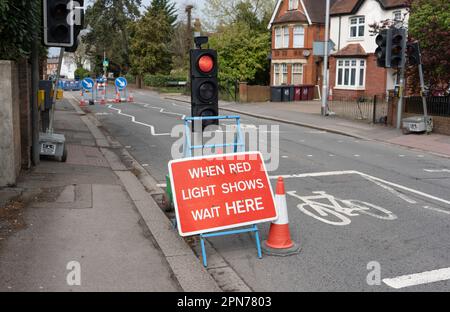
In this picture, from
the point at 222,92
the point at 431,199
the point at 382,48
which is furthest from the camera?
the point at 222,92

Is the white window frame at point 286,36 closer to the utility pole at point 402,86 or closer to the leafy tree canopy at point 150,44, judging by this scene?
the leafy tree canopy at point 150,44

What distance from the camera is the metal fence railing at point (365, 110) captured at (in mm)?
21688

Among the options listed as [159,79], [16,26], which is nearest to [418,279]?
[16,26]

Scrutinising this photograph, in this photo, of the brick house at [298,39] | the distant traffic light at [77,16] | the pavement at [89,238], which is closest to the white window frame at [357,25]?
the brick house at [298,39]

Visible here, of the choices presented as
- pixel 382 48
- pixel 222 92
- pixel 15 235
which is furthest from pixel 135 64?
pixel 15 235

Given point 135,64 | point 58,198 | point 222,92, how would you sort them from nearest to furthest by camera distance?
point 58,198
point 222,92
point 135,64

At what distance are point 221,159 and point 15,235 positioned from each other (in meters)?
2.66

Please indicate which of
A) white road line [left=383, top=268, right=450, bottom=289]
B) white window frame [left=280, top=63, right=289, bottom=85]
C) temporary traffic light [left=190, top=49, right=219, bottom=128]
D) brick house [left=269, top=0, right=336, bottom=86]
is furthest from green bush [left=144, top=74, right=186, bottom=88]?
white road line [left=383, top=268, right=450, bottom=289]

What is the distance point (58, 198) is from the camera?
25.7 feet

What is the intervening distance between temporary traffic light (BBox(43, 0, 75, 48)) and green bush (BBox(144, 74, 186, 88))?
46447mm

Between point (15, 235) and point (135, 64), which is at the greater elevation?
point (135, 64)

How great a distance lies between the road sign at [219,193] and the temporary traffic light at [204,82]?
108 centimetres
